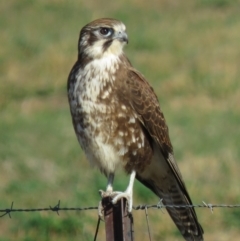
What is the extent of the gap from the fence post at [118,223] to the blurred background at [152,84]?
11.1ft

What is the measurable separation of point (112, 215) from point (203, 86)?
891 cm

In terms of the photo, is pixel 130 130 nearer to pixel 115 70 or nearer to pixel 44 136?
pixel 115 70

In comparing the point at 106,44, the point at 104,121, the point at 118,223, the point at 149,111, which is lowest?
the point at 118,223

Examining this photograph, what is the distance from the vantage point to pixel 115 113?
5.62m

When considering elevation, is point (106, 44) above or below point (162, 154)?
above

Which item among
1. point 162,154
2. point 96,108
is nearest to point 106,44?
point 96,108

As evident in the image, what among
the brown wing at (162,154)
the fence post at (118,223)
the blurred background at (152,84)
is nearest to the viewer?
the fence post at (118,223)

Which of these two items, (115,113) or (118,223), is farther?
Answer: (115,113)

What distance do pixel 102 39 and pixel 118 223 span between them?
1663 millimetres

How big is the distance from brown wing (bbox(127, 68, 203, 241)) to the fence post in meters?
1.20

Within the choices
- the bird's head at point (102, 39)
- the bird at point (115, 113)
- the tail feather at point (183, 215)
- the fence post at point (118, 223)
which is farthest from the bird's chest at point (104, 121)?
the fence post at point (118, 223)

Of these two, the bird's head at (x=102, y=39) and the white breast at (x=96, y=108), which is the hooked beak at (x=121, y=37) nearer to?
the bird's head at (x=102, y=39)

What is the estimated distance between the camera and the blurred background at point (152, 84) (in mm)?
8586

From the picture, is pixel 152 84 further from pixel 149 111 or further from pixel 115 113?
pixel 115 113
